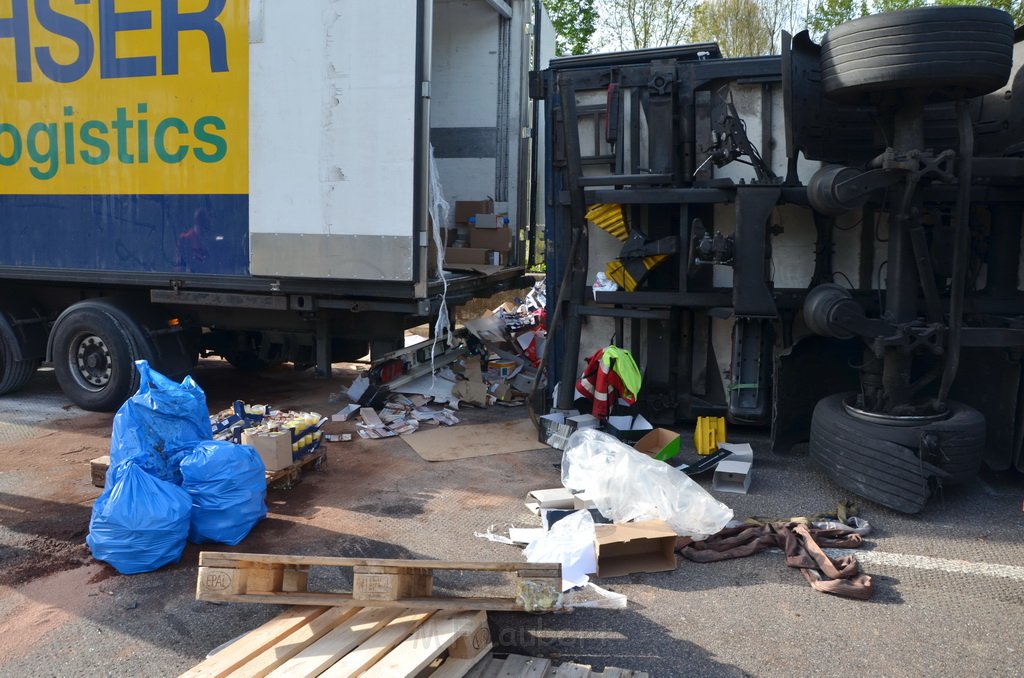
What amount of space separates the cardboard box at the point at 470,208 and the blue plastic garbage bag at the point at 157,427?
3512mm

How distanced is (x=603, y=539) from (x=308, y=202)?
328 cm

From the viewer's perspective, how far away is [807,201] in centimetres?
526

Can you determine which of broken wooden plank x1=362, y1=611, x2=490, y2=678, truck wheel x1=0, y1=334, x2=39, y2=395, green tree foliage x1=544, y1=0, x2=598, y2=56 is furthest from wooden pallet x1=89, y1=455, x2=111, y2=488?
green tree foliage x1=544, y1=0, x2=598, y2=56

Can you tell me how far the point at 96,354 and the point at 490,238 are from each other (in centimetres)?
340

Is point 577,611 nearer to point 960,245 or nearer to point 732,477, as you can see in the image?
point 732,477

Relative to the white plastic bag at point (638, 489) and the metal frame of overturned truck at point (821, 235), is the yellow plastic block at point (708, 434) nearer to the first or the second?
the metal frame of overturned truck at point (821, 235)

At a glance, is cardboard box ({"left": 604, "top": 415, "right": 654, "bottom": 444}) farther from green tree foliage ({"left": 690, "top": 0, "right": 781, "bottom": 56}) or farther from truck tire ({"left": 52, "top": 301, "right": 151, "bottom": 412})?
green tree foliage ({"left": 690, "top": 0, "right": 781, "bottom": 56})

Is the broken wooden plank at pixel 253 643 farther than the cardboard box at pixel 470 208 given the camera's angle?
No

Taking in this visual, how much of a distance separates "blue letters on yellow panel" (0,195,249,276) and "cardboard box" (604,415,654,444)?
9.41 feet

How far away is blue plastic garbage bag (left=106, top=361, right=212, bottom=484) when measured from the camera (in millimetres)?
→ 4164

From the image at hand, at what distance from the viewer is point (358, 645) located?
3018mm

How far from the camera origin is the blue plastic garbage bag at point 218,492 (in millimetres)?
4172

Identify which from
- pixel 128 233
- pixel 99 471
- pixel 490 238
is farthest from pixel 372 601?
pixel 490 238

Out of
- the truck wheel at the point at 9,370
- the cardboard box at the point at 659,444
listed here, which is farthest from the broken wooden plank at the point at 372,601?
the truck wheel at the point at 9,370
